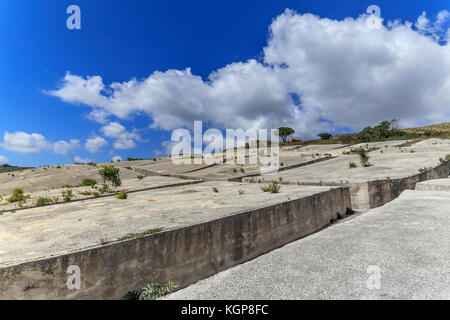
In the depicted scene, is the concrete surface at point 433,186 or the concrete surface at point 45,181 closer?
the concrete surface at point 433,186

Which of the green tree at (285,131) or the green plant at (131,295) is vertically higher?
the green tree at (285,131)

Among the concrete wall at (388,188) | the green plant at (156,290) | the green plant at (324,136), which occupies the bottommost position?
the green plant at (156,290)

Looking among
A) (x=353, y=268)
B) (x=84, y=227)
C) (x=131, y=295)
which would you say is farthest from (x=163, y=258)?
(x=353, y=268)

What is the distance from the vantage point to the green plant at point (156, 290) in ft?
10.7

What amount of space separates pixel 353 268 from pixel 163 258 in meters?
2.88

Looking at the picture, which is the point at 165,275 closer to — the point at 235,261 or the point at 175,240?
the point at 175,240

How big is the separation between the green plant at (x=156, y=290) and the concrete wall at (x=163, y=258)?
7 cm

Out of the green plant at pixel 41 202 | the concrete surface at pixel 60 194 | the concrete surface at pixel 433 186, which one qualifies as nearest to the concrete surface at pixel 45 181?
the concrete surface at pixel 60 194

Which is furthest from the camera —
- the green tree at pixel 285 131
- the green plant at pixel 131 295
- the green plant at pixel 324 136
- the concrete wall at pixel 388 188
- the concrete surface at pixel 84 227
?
the green tree at pixel 285 131

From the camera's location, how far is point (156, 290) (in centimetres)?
338

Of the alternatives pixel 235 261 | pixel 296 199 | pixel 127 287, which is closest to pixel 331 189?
pixel 296 199

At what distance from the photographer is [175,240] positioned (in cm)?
374

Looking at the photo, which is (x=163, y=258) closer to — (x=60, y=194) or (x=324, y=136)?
(x=60, y=194)

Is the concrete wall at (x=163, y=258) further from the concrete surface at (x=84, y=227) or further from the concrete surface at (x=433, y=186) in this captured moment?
the concrete surface at (x=433, y=186)
